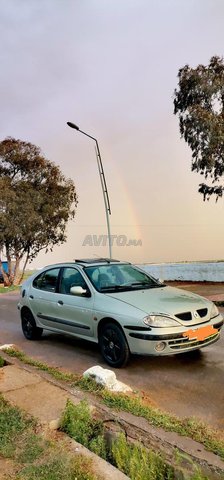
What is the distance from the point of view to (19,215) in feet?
86.8

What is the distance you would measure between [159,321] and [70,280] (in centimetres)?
208

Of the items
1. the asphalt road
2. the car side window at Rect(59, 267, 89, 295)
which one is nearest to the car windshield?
the car side window at Rect(59, 267, 89, 295)

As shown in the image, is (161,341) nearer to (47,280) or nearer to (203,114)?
(47,280)

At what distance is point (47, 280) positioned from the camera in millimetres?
7195

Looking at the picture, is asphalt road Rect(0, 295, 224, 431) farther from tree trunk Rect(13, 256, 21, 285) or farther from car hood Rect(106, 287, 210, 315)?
tree trunk Rect(13, 256, 21, 285)

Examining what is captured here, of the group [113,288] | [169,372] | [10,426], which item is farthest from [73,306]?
[10,426]

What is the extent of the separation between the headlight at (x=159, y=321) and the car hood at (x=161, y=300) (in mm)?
83

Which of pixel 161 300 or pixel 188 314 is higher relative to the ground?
pixel 161 300

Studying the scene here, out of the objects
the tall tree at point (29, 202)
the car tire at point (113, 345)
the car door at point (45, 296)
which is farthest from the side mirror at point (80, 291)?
the tall tree at point (29, 202)

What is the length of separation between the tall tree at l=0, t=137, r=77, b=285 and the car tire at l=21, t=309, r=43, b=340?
19.0 meters

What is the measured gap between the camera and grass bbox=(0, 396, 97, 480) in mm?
2650

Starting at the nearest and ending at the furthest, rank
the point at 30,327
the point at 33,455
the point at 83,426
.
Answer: the point at 33,455 < the point at 83,426 < the point at 30,327

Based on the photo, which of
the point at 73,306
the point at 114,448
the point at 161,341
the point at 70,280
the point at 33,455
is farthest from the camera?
the point at 70,280

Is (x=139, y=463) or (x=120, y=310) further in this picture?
(x=120, y=310)
